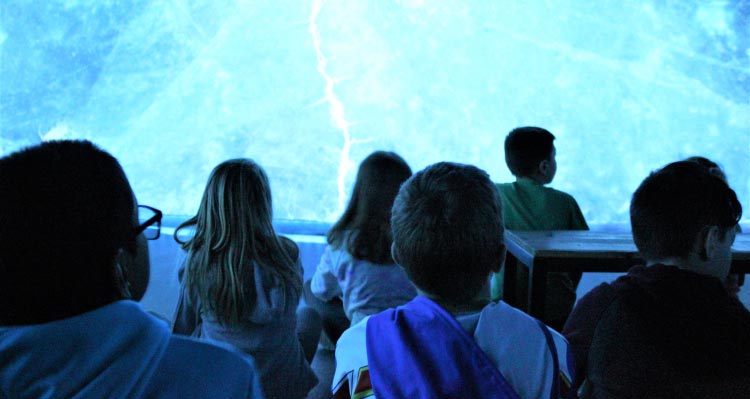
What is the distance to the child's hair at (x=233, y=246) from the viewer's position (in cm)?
146

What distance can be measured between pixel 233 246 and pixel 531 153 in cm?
108

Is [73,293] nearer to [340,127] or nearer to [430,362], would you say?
[430,362]

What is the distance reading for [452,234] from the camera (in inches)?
31.7

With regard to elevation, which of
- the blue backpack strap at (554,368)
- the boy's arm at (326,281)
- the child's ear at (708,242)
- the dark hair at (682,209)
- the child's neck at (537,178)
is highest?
the dark hair at (682,209)

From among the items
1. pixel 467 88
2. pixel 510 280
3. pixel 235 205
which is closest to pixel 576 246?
pixel 510 280

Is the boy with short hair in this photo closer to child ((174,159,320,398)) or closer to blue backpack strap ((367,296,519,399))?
blue backpack strap ((367,296,519,399))

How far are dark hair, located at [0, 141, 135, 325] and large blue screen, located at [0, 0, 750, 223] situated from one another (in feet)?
8.60

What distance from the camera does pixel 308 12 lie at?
333 cm

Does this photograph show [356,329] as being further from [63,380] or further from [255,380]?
[63,380]

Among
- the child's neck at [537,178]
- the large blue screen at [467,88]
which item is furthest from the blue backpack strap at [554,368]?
the large blue screen at [467,88]

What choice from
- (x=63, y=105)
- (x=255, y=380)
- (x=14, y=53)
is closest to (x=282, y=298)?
(x=255, y=380)

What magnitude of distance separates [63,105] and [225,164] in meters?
2.63

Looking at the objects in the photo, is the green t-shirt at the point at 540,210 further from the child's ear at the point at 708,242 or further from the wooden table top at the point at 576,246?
the child's ear at the point at 708,242

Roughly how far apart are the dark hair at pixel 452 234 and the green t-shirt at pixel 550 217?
3.77 feet
